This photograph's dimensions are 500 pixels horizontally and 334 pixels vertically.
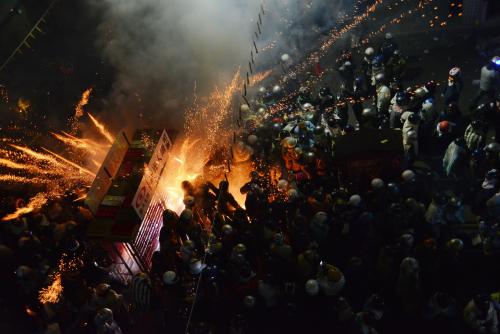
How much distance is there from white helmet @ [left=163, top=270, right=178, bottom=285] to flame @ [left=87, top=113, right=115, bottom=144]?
4.89 metres

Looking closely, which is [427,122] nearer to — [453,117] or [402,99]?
[453,117]

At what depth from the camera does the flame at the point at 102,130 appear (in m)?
9.27

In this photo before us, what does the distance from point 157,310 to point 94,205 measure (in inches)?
76.1

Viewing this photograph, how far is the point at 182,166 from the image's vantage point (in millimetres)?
8117

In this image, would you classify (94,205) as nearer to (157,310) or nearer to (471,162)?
(157,310)

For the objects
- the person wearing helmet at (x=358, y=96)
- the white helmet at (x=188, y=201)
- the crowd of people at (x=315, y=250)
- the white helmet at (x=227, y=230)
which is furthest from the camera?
the person wearing helmet at (x=358, y=96)

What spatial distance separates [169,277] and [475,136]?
17.6ft

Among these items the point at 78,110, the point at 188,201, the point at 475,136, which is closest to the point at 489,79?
the point at 475,136

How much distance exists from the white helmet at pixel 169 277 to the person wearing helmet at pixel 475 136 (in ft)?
17.0

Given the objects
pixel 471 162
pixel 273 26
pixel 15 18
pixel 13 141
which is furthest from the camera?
pixel 273 26

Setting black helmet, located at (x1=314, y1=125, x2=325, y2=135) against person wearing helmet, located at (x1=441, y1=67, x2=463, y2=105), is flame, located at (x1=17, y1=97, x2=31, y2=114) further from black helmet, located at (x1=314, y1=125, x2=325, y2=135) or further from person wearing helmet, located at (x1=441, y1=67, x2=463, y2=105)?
person wearing helmet, located at (x1=441, y1=67, x2=463, y2=105)

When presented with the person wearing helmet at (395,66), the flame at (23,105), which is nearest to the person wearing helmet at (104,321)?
the person wearing helmet at (395,66)

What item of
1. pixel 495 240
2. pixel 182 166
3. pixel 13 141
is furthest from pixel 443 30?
pixel 13 141

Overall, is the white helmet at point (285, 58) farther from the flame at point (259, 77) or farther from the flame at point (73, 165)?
the flame at point (73, 165)
